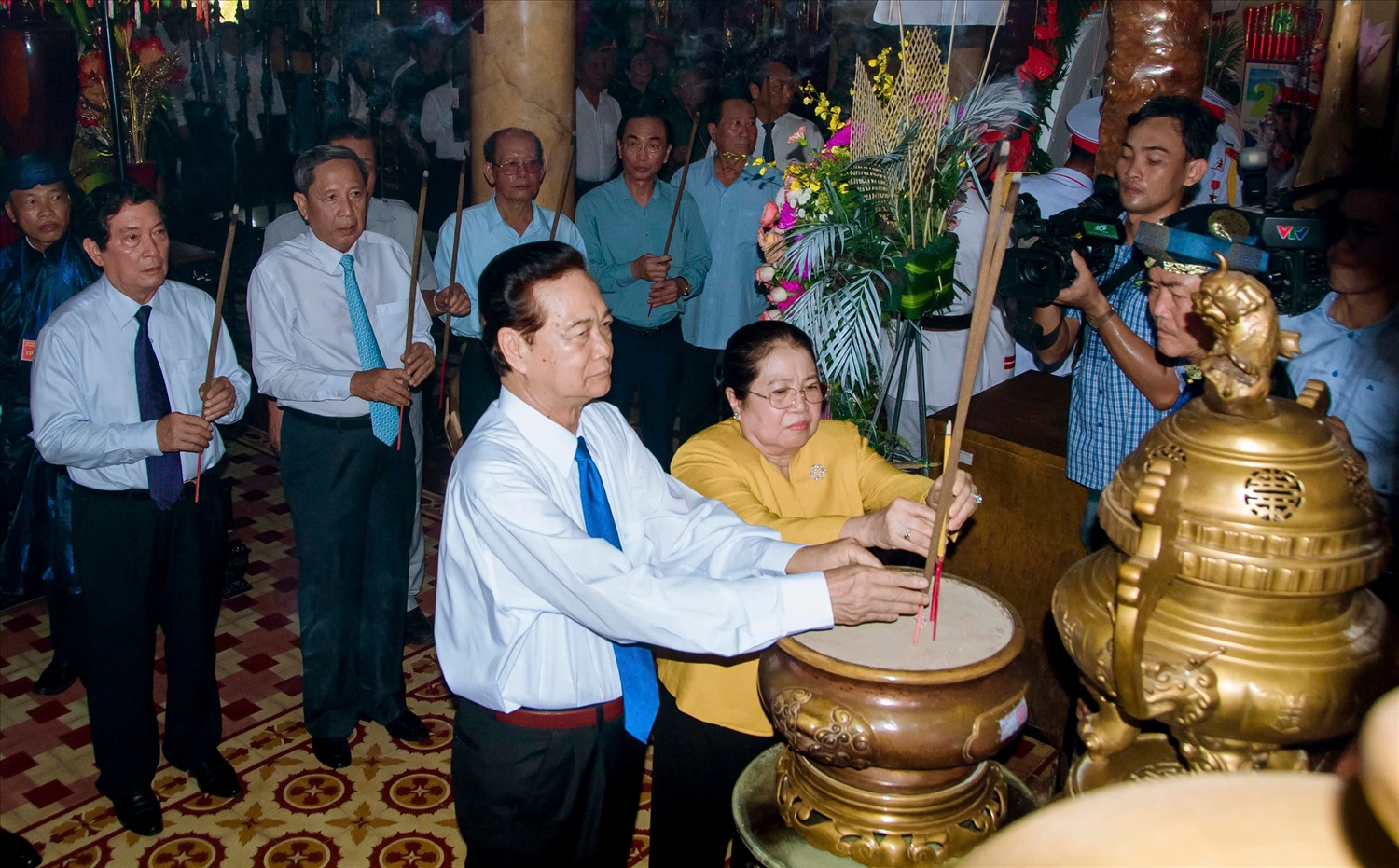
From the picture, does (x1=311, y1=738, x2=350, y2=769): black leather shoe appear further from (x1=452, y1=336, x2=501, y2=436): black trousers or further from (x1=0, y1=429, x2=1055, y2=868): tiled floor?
(x1=452, y1=336, x2=501, y2=436): black trousers

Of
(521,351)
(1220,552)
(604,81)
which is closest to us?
(1220,552)

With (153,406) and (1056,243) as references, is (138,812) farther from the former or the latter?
(1056,243)

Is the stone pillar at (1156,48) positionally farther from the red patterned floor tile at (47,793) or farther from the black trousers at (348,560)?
the red patterned floor tile at (47,793)

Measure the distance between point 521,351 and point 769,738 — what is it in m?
0.89

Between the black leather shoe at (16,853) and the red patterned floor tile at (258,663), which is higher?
the red patterned floor tile at (258,663)

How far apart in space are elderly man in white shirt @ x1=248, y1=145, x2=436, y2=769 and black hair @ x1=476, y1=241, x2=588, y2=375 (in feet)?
4.26

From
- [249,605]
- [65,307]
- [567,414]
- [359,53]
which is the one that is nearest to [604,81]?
[359,53]

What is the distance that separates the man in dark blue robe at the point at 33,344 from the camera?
3656 millimetres

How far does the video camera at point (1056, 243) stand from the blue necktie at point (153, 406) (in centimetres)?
217

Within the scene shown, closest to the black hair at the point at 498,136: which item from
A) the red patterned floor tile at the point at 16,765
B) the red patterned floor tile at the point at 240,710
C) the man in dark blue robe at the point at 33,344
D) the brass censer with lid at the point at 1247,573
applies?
the man in dark blue robe at the point at 33,344

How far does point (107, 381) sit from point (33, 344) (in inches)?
36.2

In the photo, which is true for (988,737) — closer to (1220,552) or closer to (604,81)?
(1220,552)

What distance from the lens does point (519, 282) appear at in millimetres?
2008

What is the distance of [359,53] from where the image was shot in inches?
342
